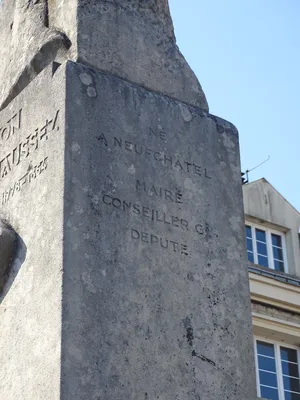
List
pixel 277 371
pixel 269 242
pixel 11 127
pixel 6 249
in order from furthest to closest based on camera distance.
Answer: pixel 269 242 → pixel 277 371 → pixel 11 127 → pixel 6 249

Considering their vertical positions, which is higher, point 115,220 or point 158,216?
point 158,216

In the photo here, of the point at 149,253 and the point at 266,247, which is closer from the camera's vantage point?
the point at 149,253

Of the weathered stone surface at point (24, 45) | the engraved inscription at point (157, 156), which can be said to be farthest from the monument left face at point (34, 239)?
the engraved inscription at point (157, 156)

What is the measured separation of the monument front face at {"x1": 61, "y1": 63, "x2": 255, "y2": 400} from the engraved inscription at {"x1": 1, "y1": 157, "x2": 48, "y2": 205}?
0.25 metres

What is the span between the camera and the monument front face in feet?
19.9

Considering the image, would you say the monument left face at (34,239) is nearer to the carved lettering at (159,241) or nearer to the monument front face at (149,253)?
the monument front face at (149,253)

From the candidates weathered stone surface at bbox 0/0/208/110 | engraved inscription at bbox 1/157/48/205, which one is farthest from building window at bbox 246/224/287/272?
engraved inscription at bbox 1/157/48/205

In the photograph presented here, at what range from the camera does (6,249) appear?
657 cm

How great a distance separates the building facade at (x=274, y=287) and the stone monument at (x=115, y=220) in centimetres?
1853

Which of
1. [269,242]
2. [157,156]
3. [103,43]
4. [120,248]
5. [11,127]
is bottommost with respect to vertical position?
[120,248]

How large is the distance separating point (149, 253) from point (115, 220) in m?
0.25

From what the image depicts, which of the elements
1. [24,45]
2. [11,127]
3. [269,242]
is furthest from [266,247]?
[11,127]

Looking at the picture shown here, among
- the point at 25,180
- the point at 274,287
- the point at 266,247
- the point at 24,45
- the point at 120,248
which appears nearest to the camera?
the point at 120,248

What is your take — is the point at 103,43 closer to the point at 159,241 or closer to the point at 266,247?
the point at 159,241
